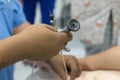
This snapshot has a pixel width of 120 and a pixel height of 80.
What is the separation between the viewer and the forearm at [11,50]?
696mm

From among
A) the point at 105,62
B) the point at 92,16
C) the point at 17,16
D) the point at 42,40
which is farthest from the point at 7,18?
the point at 92,16

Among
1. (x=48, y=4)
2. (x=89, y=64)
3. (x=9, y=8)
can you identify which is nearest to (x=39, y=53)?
(x=9, y=8)

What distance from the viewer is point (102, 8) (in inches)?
79.1

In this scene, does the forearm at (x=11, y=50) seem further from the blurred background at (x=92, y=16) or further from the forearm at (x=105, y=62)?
the blurred background at (x=92, y=16)

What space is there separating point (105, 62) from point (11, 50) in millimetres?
573

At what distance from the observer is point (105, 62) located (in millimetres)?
1148

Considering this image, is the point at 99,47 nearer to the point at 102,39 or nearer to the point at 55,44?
the point at 102,39

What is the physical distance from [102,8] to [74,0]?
0.24 m

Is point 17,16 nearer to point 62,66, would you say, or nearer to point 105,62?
point 62,66

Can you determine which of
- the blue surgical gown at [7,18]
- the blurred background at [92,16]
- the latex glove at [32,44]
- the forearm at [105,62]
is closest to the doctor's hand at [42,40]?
the latex glove at [32,44]

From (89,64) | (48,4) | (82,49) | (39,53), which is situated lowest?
(82,49)

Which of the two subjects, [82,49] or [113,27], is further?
[82,49]

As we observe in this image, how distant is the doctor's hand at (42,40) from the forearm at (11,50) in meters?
0.02

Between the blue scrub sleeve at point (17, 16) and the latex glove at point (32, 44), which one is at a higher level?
the blue scrub sleeve at point (17, 16)
